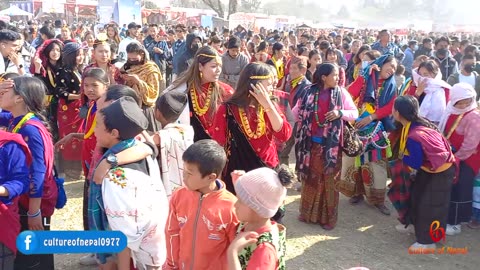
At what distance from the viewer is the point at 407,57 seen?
10.0 m

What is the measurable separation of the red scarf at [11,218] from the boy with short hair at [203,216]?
93 cm

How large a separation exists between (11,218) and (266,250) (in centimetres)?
150

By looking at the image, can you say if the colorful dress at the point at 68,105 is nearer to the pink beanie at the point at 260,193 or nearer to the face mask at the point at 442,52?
the pink beanie at the point at 260,193

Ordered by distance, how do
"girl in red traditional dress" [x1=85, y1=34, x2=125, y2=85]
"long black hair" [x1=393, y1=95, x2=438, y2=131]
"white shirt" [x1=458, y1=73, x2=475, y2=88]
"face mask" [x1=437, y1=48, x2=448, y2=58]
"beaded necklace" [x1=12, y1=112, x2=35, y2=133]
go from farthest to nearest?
"face mask" [x1=437, y1=48, x2=448, y2=58], "white shirt" [x1=458, y1=73, x2=475, y2=88], "girl in red traditional dress" [x1=85, y1=34, x2=125, y2=85], "long black hair" [x1=393, y1=95, x2=438, y2=131], "beaded necklace" [x1=12, y1=112, x2=35, y2=133]

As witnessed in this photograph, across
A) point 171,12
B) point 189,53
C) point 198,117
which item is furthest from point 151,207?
point 171,12

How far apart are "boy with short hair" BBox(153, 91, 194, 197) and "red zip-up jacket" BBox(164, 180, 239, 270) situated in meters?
0.69

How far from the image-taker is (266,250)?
1954 mm

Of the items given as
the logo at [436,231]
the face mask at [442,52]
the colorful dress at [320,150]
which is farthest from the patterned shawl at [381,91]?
the face mask at [442,52]

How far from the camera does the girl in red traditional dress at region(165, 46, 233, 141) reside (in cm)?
387

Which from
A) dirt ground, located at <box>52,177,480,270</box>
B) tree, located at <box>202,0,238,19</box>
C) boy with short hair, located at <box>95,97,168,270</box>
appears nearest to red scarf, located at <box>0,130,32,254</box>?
boy with short hair, located at <box>95,97,168,270</box>

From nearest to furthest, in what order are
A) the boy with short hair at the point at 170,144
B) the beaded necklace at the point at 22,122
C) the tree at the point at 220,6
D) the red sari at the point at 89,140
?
the beaded necklace at the point at 22,122
the boy with short hair at the point at 170,144
the red sari at the point at 89,140
the tree at the point at 220,6

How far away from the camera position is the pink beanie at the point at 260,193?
200 centimetres

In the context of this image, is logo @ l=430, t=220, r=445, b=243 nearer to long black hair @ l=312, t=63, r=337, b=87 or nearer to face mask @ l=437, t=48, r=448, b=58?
long black hair @ l=312, t=63, r=337, b=87

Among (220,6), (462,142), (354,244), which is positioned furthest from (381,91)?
(220,6)
